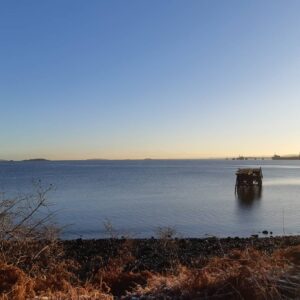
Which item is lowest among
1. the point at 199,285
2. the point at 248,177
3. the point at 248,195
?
the point at 248,195

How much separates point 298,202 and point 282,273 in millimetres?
42997

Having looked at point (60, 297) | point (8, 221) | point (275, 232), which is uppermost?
point (8, 221)

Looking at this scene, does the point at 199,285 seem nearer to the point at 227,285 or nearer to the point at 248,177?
the point at 227,285

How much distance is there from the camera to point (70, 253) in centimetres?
1952

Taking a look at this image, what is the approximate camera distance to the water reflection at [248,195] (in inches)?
1859

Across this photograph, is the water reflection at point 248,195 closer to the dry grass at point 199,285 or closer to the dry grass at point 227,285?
the dry grass at point 199,285

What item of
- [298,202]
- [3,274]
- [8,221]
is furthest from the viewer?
[298,202]

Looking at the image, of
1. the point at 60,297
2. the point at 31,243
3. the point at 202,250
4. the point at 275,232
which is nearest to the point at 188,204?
the point at 275,232

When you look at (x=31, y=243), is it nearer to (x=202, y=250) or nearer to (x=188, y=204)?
(x=202, y=250)

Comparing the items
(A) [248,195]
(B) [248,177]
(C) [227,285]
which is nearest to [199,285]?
(C) [227,285]

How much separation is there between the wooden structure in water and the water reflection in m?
0.56

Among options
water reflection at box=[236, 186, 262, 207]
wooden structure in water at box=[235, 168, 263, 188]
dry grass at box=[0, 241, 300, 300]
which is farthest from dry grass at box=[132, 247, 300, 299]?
wooden structure in water at box=[235, 168, 263, 188]

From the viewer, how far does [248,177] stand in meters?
62.5

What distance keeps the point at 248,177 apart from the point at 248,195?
27.6 feet
